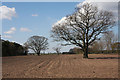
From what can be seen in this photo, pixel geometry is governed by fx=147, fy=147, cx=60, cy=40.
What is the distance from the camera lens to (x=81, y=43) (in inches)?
1080

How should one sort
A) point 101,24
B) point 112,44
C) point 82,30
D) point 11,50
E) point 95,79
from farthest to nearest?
point 112,44
point 11,50
point 82,30
point 101,24
point 95,79

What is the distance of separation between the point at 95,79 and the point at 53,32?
21193mm

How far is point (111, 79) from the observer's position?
6918 mm

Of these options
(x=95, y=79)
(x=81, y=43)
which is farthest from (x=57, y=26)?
(x=95, y=79)

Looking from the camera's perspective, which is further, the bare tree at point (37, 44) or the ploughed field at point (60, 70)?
the bare tree at point (37, 44)

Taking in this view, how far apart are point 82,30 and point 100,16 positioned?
3.96 m

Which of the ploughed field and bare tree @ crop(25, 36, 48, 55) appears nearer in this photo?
the ploughed field

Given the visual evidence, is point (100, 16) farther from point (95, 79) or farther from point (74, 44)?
point (95, 79)

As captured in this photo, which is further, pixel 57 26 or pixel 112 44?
pixel 112 44

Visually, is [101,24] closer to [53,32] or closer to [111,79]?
[53,32]

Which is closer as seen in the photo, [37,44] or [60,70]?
[60,70]

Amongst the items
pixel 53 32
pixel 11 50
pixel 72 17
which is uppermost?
pixel 72 17

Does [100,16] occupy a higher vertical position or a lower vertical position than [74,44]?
higher

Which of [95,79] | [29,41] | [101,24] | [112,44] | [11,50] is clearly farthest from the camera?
[29,41]
